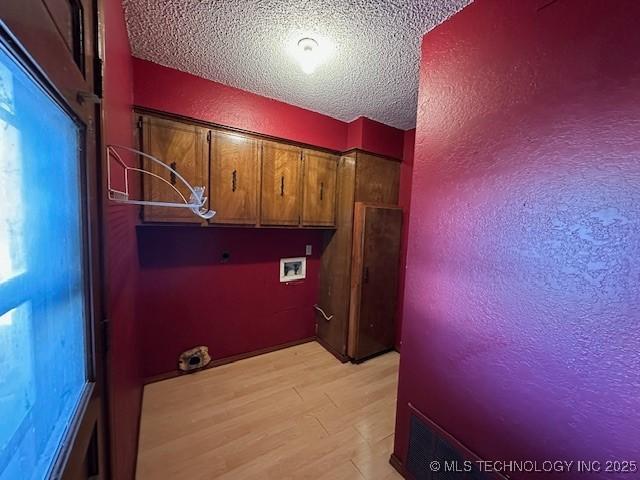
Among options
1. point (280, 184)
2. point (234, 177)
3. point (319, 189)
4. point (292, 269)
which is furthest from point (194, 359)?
point (319, 189)

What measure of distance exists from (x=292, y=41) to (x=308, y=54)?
12 centimetres

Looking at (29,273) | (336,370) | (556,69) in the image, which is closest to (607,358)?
(556,69)

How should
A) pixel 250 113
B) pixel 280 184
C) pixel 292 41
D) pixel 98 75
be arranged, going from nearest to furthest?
1. pixel 98 75
2. pixel 292 41
3. pixel 250 113
4. pixel 280 184

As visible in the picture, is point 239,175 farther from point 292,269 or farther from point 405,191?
point 405,191

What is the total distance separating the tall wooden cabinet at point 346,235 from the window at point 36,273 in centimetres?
227

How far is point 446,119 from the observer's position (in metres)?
1.36

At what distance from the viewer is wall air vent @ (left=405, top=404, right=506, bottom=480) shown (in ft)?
3.99

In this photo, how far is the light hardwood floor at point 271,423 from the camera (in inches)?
61.9

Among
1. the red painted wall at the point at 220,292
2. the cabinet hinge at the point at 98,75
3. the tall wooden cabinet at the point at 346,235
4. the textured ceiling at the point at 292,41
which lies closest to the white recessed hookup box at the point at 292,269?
the red painted wall at the point at 220,292

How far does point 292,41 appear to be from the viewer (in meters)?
1.66

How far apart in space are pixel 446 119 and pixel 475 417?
144cm

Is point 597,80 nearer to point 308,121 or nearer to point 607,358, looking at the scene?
point 607,358

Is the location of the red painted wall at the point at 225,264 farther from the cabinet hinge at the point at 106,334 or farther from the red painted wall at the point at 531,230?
the cabinet hinge at the point at 106,334

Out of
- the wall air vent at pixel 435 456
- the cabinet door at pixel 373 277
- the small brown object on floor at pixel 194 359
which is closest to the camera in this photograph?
the wall air vent at pixel 435 456
